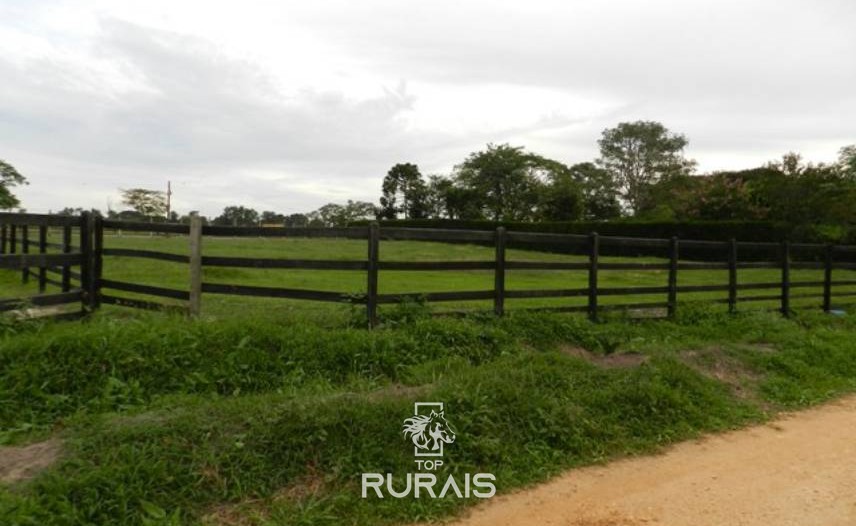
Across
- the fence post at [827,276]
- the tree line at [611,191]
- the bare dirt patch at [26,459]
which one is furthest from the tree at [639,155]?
the bare dirt patch at [26,459]

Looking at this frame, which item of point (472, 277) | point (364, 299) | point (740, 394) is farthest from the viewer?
point (472, 277)

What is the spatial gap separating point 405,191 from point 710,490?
235ft

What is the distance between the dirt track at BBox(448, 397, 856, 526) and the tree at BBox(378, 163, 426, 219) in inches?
2682

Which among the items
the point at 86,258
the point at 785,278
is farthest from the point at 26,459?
the point at 785,278

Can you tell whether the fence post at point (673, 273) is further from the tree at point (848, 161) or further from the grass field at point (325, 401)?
the tree at point (848, 161)

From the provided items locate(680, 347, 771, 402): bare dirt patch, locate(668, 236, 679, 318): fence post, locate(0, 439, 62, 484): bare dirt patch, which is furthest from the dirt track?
locate(668, 236, 679, 318): fence post

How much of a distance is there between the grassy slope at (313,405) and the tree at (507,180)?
49394 millimetres

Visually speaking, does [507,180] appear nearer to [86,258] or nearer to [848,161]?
[848,161]

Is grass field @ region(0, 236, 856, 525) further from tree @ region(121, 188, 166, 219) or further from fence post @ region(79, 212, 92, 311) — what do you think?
tree @ region(121, 188, 166, 219)

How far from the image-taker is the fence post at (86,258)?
22.4 ft

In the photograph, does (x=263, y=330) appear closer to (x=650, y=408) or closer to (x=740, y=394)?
(x=650, y=408)

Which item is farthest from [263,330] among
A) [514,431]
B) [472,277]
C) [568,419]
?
[472,277]

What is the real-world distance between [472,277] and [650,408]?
11749 mm

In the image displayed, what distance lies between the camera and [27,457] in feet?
11.5
